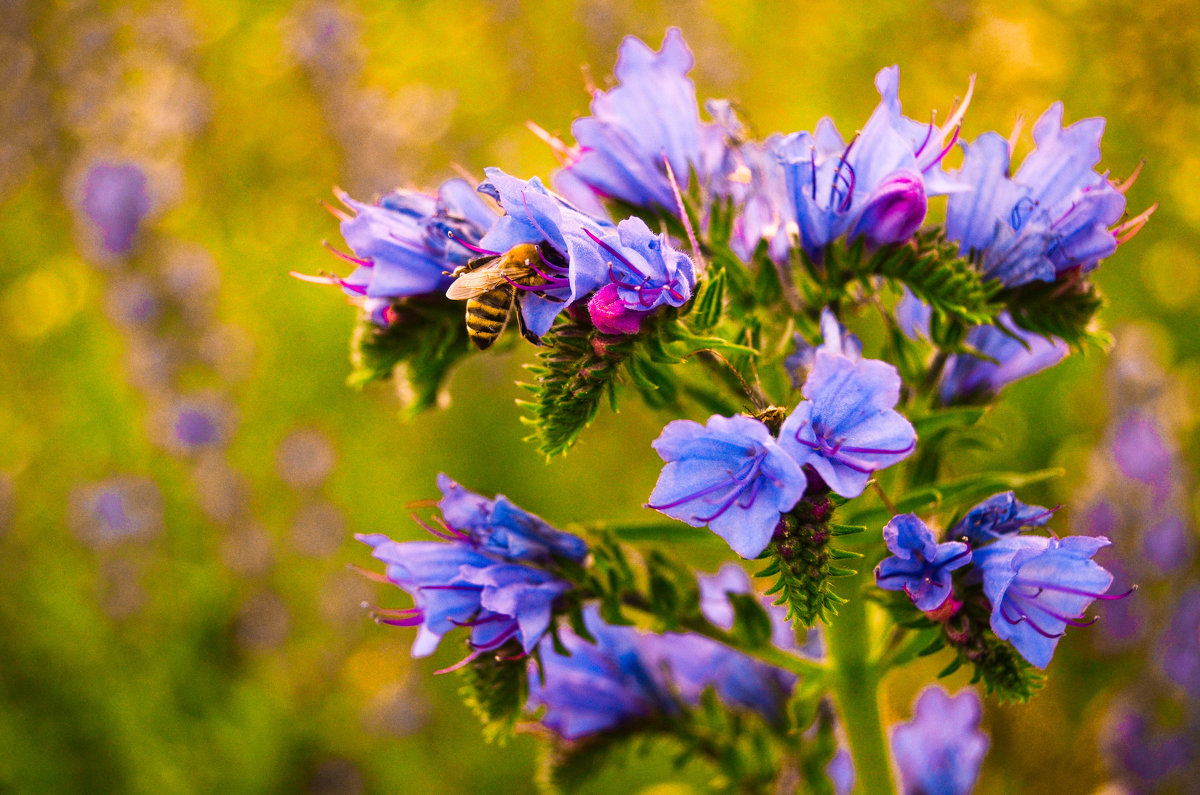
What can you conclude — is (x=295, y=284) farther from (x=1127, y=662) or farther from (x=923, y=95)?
(x=1127, y=662)

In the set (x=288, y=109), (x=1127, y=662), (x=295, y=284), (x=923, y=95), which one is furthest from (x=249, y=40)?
(x=1127, y=662)

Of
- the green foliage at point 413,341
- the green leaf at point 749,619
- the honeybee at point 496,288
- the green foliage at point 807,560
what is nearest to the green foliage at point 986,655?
the green foliage at point 807,560

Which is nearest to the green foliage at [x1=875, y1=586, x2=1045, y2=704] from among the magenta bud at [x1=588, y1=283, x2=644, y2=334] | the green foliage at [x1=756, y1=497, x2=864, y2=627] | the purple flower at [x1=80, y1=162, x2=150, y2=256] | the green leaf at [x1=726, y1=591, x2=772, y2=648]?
the green foliage at [x1=756, y1=497, x2=864, y2=627]

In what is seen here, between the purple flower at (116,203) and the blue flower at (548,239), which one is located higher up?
the blue flower at (548,239)

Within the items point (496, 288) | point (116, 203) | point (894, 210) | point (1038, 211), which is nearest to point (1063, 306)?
point (1038, 211)

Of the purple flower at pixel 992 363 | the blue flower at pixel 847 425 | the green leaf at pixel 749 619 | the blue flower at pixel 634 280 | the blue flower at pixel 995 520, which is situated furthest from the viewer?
the purple flower at pixel 992 363

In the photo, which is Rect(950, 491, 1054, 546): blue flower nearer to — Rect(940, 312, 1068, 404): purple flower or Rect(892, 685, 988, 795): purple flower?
Rect(940, 312, 1068, 404): purple flower

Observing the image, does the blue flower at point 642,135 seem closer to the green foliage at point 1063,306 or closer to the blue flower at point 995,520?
the green foliage at point 1063,306
